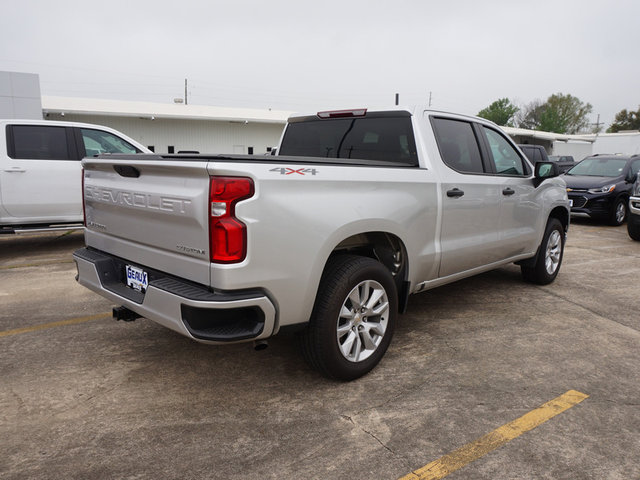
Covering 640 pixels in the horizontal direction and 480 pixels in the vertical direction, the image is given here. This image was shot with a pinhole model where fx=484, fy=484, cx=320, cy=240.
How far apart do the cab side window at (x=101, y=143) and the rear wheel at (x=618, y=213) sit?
10557 mm

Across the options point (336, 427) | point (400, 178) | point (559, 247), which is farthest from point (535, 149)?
point (336, 427)

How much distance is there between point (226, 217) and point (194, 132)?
23.4 metres

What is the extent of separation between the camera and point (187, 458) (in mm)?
2426

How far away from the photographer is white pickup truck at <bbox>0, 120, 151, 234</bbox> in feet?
22.3

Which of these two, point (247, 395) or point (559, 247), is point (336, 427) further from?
point (559, 247)

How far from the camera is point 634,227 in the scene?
30.0 ft

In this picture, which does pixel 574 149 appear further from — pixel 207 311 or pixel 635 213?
pixel 207 311

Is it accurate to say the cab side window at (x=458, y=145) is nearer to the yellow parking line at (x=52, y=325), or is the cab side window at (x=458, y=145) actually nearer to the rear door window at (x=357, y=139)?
the rear door window at (x=357, y=139)

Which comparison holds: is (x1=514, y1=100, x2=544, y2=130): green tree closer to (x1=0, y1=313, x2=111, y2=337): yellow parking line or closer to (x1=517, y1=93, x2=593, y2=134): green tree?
(x1=517, y1=93, x2=593, y2=134): green tree

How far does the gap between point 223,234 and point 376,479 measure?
1.40 meters

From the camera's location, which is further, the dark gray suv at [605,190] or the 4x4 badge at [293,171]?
the dark gray suv at [605,190]

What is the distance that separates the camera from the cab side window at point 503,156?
181 inches

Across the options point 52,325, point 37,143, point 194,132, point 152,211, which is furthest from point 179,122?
point 152,211

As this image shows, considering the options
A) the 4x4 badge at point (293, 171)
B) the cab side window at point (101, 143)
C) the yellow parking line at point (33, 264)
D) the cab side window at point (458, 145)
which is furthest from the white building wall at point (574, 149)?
the 4x4 badge at point (293, 171)
